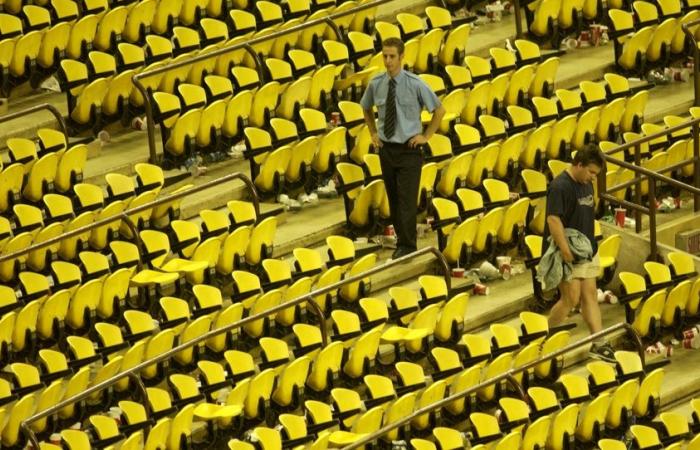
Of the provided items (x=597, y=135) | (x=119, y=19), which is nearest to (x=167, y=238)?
(x=119, y=19)

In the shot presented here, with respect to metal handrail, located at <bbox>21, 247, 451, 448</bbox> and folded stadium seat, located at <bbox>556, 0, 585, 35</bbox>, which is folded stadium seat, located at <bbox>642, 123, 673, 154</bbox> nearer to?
folded stadium seat, located at <bbox>556, 0, 585, 35</bbox>

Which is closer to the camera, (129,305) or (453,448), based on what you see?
(453,448)

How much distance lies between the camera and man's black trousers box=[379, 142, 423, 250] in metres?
12.0

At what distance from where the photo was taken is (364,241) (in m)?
12.5

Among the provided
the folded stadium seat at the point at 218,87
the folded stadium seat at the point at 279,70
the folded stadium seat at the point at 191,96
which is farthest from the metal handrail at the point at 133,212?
the folded stadium seat at the point at 279,70

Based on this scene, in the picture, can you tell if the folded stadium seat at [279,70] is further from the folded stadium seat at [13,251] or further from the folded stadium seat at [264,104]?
the folded stadium seat at [13,251]

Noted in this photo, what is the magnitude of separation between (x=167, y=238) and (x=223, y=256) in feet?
1.12

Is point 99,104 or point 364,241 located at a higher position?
point 99,104

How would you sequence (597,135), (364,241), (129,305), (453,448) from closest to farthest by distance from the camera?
(453,448), (129,305), (364,241), (597,135)

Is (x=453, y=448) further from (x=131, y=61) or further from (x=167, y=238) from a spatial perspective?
(x=131, y=61)

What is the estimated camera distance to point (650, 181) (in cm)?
1230

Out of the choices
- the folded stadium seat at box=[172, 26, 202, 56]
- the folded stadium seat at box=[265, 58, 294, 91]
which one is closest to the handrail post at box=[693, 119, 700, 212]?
the folded stadium seat at box=[265, 58, 294, 91]

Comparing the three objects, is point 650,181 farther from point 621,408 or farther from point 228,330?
point 228,330

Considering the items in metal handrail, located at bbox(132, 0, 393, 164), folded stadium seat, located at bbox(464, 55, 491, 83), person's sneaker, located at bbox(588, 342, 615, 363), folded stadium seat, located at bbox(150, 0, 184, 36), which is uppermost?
folded stadium seat, located at bbox(150, 0, 184, 36)
